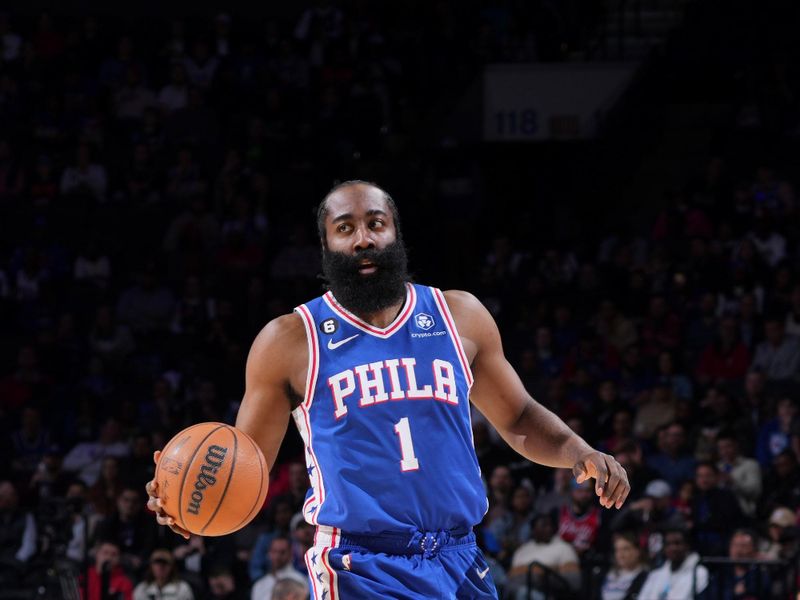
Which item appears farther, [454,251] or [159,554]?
[454,251]

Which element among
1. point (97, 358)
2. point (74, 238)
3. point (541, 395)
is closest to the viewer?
point (541, 395)

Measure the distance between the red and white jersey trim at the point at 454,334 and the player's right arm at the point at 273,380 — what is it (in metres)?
0.46

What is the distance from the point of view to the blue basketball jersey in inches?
163

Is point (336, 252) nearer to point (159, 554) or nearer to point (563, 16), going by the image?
point (159, 554)

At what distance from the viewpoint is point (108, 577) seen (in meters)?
10.1

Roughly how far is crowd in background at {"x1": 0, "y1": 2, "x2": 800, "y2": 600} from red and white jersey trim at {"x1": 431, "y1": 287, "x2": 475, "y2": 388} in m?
4.11

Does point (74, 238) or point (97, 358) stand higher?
point (74, 238)

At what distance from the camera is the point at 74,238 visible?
14.8 metres

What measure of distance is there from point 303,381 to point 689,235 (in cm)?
967

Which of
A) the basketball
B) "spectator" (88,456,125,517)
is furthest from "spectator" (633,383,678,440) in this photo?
the basketball

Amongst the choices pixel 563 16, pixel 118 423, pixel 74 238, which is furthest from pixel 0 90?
pixel 563 16

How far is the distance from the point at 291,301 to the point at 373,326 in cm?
924

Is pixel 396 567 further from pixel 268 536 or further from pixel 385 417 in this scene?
pixel 268 536

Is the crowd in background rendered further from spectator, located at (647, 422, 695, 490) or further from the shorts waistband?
the shorts waistband
